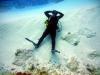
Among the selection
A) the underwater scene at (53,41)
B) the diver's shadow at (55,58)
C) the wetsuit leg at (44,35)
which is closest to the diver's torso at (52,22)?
the underwater scene at (53,41)

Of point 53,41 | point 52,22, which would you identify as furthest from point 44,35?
point 52,22

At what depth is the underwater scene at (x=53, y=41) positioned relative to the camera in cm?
542

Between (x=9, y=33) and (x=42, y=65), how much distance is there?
195 centimetres

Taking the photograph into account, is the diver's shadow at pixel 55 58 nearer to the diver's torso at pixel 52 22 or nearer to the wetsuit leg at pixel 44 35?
the wetsuit leg at pixel 44 35

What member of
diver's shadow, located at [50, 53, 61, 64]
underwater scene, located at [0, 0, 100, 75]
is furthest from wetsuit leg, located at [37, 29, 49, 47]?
diver's shadow, located at [50, 53, 61, 64]

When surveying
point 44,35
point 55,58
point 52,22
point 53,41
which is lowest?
point 55,58

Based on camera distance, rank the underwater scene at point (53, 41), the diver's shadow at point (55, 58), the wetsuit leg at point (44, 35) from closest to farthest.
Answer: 1. the underwater scene at point (53, 41)
2. the diver's shadow at point (55, 58)
3. the wetsuit leg at point (44, 35)

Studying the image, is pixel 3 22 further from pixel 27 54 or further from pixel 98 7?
pixel 98 7

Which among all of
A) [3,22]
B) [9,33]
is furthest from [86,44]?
[3,22]

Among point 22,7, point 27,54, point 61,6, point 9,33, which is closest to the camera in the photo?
point 27,54

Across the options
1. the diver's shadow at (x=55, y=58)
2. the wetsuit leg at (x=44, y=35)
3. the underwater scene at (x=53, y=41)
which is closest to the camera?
the underwater scene at (x=53, y=41)

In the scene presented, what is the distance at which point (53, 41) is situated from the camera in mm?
5883

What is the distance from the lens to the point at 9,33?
21.8 ft

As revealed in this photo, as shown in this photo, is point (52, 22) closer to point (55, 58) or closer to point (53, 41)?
point (53, 41)
